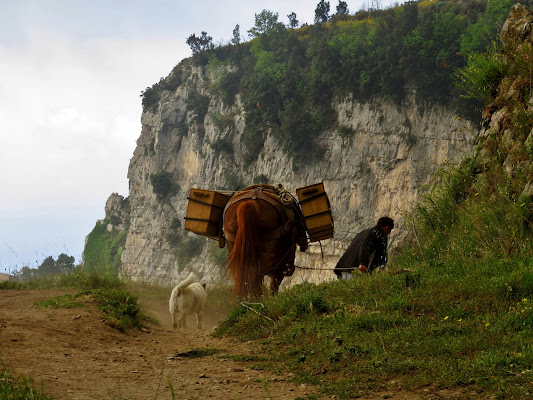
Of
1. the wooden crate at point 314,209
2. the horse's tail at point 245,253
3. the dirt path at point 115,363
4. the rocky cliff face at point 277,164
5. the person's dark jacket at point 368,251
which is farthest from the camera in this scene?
the rocky cliff face at point 277,164

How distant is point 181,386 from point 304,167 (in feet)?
168

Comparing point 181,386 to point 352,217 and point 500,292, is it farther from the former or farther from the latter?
point 352,217

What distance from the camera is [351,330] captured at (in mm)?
5582

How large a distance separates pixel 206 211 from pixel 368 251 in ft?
9.80

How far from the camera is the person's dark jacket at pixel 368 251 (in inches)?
376

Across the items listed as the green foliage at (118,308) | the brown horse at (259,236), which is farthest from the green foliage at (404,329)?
the green foliage at (118,308)

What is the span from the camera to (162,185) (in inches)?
2783

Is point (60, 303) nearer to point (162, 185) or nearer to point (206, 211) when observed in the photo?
point (206, 211)

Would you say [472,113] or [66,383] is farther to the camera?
[472,113]

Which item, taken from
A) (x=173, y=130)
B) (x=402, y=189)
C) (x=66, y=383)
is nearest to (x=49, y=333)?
(x=66, y=383)

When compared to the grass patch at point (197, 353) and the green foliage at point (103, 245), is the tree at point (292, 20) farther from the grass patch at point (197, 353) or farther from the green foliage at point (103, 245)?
the grass patch at point (197, 353)

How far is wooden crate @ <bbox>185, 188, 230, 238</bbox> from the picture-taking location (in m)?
10.7

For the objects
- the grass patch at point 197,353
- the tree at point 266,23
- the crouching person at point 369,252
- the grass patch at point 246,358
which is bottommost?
the grass patch at point 246,358

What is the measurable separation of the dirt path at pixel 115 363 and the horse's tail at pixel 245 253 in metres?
1.29
